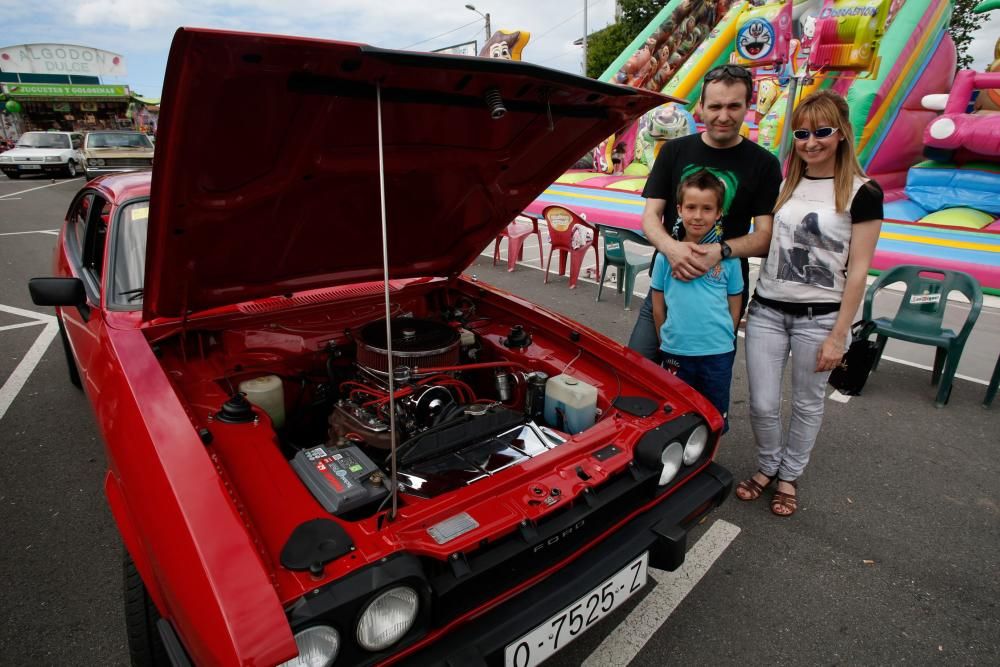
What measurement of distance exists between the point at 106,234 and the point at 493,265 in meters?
5.74

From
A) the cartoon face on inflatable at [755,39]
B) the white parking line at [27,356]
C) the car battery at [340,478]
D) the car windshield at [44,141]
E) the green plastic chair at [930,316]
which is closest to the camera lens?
the car battery at [340,478]

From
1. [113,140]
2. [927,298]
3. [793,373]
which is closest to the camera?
[793,373]

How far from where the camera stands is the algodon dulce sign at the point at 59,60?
127 feet

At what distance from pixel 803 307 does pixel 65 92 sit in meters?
47.9

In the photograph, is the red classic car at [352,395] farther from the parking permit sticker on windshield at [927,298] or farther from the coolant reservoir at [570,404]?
the parking permit sticker on windshield at [927,298]

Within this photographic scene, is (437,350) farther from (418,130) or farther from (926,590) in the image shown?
(926,590)

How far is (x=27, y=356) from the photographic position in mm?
4160

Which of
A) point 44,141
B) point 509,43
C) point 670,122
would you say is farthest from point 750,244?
point 44,141

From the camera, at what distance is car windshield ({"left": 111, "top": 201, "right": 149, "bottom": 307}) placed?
2.19 m

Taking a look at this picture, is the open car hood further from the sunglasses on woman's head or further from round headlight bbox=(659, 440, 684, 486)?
round headlight bbox=(659, 440, 684, 486)

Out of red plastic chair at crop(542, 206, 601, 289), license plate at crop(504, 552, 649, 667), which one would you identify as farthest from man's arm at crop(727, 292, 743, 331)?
red plastic chair at crop(542, 206, 601, 289)

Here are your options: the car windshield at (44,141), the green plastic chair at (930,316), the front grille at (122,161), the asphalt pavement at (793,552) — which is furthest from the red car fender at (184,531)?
the car windshield at (44,141)

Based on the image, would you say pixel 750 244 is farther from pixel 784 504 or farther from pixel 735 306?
pixel 784 504

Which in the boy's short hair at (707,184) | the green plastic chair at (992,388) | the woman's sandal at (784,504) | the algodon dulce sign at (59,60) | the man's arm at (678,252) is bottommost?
the woman's sandal at (784,504)
